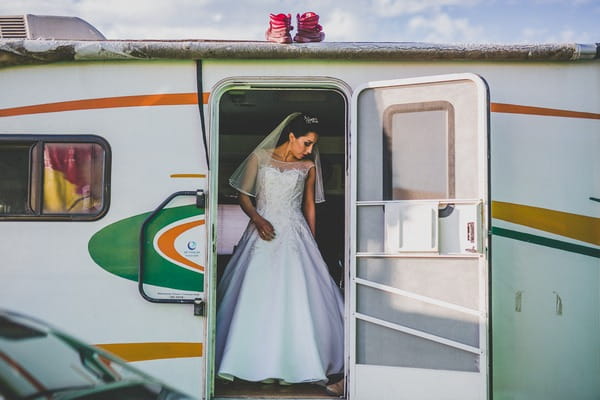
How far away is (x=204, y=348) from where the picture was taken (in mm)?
5336

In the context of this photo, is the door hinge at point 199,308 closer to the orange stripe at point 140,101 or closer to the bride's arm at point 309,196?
the orange stripe at point 140,101

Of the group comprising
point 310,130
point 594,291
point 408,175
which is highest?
point 310,130

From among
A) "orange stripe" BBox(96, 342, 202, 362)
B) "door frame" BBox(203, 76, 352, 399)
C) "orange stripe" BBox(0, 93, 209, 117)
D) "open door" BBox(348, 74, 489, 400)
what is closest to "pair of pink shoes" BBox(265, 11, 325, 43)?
"door frame" BBox(203, 76, 352, 399)

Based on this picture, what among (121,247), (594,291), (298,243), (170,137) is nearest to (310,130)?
(298,243)

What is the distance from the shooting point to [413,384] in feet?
16.9

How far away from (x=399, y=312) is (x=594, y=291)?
1.30m

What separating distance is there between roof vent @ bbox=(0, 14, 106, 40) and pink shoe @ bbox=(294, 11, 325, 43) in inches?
55.9

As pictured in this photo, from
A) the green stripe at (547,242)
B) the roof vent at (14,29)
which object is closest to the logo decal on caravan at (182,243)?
the roof vent at (14,29)

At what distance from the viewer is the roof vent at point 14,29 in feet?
18.6

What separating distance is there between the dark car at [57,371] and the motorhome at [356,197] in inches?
79.6

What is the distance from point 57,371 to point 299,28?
3.23m

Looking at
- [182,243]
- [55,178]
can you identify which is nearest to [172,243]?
[182,243]

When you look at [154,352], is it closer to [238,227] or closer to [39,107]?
[39,107]

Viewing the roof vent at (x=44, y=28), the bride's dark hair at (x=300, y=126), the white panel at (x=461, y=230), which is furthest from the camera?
the bride's dark hair at (x=300, y=126)
